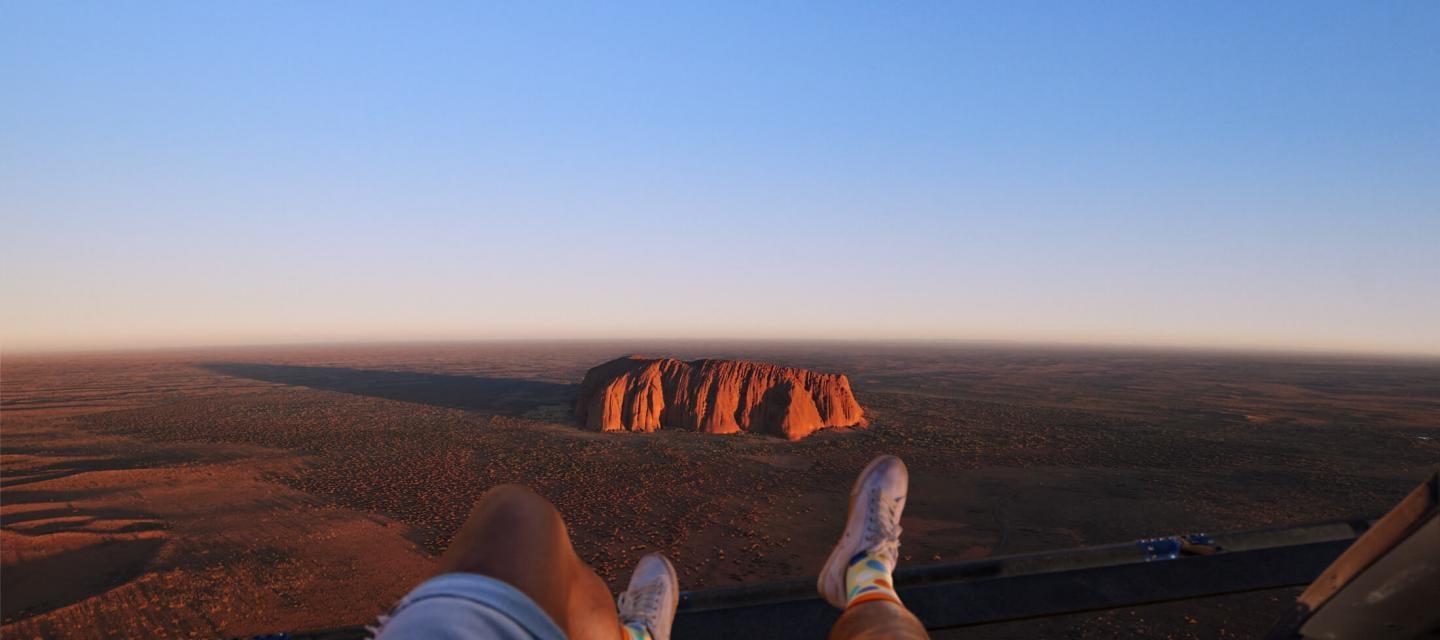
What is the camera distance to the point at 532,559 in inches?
41.2

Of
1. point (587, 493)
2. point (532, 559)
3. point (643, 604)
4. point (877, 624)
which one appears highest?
point (532, 559)

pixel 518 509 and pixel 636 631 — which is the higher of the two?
pixel 518 509

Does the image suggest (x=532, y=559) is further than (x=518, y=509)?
No

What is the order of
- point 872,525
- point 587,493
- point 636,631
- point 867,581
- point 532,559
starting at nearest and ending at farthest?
point 532,559
point 636,631
point 867,581
point 872,525
point 587,493

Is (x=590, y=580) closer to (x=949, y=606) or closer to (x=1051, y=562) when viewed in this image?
(x=949, y=606)

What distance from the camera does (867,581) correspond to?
1.76 m

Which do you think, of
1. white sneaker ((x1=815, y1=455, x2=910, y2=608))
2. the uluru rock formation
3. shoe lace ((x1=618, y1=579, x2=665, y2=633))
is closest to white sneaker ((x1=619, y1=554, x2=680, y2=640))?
shoe lace ((x1=618, y1=579, x2=665, y2=633))

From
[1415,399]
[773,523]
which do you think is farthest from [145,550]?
[1415,399]

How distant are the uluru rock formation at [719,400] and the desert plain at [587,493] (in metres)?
1.24

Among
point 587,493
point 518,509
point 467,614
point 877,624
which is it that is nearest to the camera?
point 467,614

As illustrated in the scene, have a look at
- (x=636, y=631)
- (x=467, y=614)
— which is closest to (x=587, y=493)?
(x=636, y=631)

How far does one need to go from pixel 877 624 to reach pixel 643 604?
0.78 m

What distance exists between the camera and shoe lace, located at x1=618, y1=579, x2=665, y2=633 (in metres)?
1.69

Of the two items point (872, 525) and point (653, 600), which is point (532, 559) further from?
point (872, 525)
